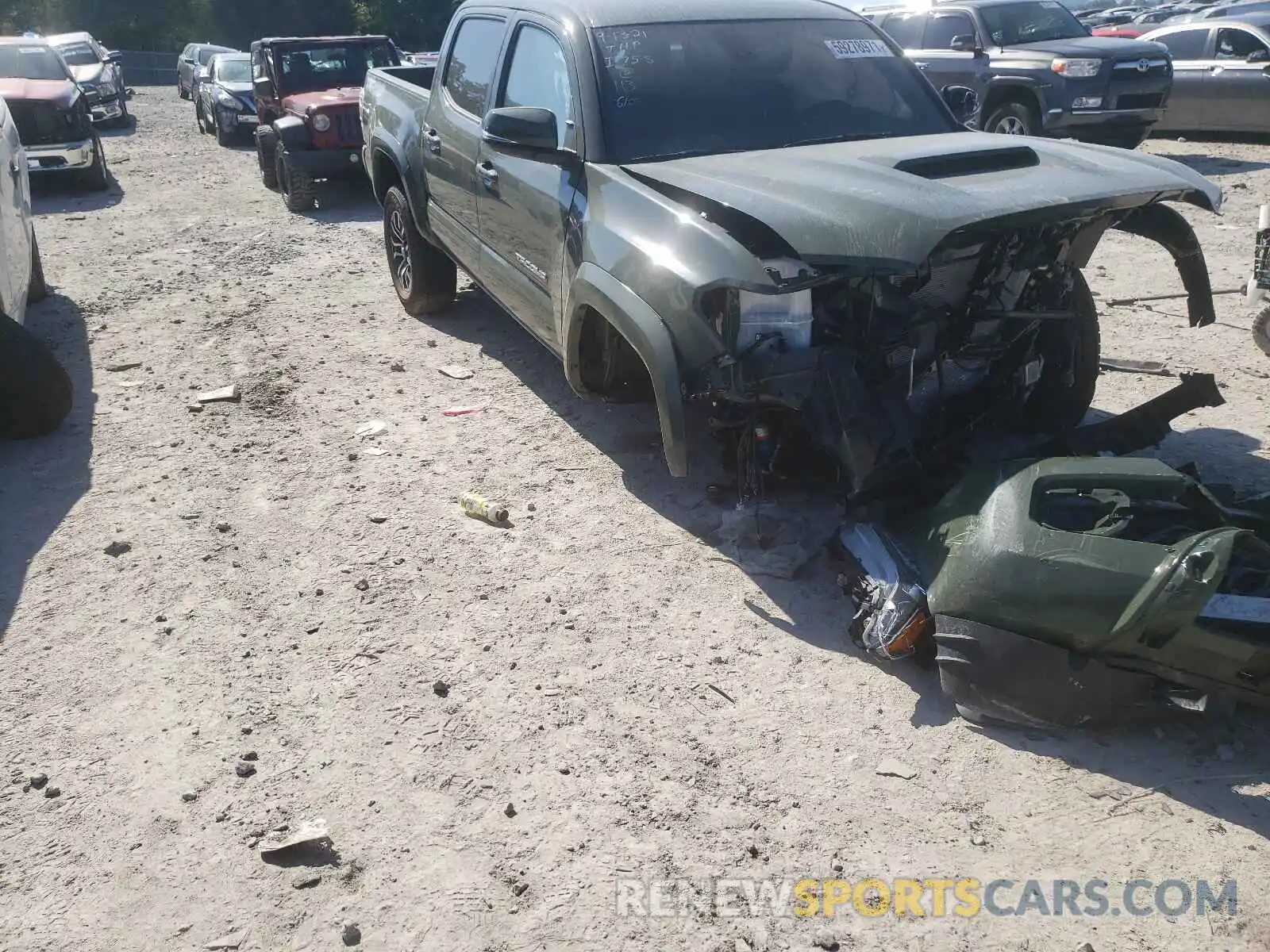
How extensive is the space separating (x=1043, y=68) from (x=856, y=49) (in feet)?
25.0

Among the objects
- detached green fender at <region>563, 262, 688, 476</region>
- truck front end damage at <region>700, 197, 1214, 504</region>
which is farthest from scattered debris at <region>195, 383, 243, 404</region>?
truck front end damage at <region>700, 197, 1214, 504</region>

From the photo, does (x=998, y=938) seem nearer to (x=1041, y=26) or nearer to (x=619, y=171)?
(x=619, y=171)

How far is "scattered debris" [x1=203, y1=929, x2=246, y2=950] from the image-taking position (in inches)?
99.6

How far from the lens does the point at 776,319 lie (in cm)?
363

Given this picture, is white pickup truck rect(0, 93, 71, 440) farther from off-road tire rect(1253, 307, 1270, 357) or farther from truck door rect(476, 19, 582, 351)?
off-road tire rect(1253, 307, 1270, 357)

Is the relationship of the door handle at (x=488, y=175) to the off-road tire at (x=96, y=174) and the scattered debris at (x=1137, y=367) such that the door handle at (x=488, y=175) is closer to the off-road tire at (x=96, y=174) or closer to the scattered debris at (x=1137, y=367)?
the scattered debris at (x=1137, y=367)

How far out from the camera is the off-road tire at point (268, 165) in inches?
470

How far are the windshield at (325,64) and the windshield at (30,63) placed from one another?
3.32 metres

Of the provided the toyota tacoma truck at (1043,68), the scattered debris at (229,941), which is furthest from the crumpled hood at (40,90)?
the scattered debris at (229,941)

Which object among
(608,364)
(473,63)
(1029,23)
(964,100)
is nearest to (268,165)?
(473,63)

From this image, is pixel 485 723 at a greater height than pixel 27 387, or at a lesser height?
lesser

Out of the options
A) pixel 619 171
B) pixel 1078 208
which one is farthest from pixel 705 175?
pixel 1078 208

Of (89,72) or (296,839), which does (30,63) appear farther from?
(296,839)

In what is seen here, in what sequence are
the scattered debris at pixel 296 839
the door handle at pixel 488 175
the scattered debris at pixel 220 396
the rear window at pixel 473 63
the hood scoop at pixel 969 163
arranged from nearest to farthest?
the scattered debris at pixel 296 839, the hood scoop at pixel 969 163, the door handle at pixel 488 175, the rear window at pixel 473 63, the scattered debris at pixel 220 396
